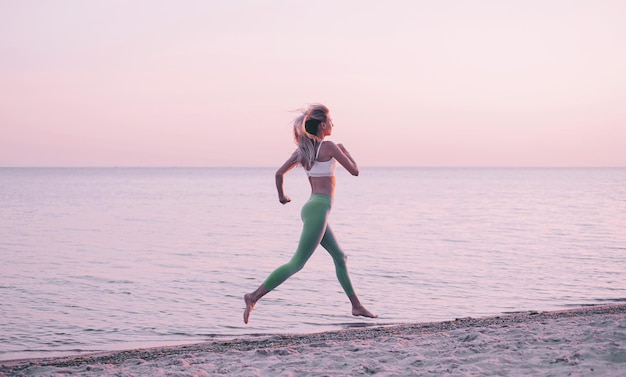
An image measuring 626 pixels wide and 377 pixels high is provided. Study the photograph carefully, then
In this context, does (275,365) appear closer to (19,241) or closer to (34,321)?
(34,321)

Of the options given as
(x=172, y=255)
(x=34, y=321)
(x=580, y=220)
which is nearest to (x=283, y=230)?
(x=172, y=255)

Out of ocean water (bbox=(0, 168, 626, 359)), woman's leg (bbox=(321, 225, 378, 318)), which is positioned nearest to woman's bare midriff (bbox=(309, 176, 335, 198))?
woman's leg (bbox=(321, 225, 378, 318))

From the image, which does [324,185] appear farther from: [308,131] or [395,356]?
[395,356]

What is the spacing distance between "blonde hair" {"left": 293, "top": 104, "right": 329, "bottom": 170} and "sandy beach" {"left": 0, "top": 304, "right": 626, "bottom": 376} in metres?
2.13

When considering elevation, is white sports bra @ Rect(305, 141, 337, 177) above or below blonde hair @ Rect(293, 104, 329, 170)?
below

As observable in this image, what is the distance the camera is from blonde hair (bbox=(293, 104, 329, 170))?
5.78 metres

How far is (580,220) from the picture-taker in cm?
3603

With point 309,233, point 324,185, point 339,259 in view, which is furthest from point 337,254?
point 324,185

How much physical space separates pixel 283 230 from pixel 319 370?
24108mm

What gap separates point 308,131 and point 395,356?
2.74 metres

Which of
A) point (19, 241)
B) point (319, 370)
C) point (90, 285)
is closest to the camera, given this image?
point (319, 370)

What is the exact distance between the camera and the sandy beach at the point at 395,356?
6215mm

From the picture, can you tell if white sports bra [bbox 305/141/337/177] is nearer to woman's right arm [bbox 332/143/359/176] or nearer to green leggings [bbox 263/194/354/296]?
woman's right arm [bbox 332/143/359/176]

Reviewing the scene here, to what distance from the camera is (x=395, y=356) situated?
278 inches
